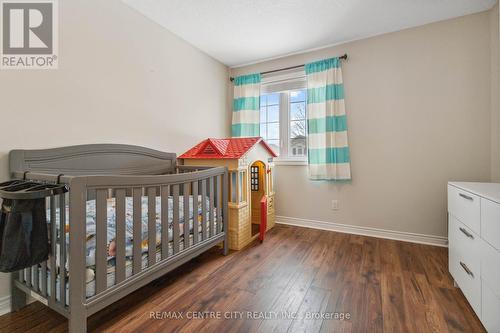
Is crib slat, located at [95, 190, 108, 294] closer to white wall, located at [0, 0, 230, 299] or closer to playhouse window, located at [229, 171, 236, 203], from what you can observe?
white wall, located at [0, 0, 230, 299]

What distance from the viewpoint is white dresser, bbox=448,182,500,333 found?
42.0 inches

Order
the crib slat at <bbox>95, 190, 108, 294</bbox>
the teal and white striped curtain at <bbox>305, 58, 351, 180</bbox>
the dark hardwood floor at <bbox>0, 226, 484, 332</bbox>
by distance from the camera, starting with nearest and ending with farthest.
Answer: the crib slat at <bbox>95, 190, 108, 294</bbox>
the dark hardwood floor at <bbox>0, 226, 484, 332</bbox>
the teal and white striped curtain at <bbox>305, 58, 351, 180</bbox>

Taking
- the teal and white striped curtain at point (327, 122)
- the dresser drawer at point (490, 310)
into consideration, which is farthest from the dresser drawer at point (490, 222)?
the teal and white striped curtain at point (327, 122)

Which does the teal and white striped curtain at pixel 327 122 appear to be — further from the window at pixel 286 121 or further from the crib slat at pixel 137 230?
the crib slat at pixel 137 230

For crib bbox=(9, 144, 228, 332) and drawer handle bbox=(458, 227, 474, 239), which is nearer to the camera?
crib bbox=(9, 144, 228, 332)

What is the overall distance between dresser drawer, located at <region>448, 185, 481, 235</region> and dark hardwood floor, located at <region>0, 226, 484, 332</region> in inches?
19.3

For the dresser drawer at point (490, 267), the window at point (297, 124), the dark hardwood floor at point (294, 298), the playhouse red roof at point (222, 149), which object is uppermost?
the window at point (297, 124)

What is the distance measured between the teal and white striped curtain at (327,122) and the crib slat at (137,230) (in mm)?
2004

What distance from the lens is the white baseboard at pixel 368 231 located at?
7.43 feet

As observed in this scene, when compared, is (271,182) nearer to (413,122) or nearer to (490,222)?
(413,122)

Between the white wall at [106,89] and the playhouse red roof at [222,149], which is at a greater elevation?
the white wall at [106,89]

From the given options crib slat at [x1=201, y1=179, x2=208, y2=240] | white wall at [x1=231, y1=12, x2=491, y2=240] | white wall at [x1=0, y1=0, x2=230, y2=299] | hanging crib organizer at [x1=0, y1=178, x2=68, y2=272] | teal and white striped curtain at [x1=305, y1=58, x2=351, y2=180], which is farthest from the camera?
teal and white striped curtain at [x1=305, y1=58, x2=351, y2=180]

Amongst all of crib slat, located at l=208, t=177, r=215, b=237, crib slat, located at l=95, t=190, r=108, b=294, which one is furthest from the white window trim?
crib slat, located at l=95, t=190, r=108, b=294

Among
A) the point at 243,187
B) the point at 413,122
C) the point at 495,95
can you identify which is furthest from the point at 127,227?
the point at 495,95
